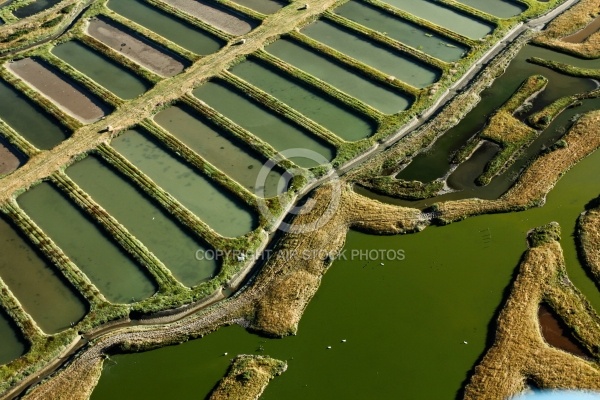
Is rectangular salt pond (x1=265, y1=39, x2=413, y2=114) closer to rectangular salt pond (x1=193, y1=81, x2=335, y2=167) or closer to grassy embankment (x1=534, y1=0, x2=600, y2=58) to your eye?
rectangular salt pond (x1=193, y1=81, x2=335, y2=167)

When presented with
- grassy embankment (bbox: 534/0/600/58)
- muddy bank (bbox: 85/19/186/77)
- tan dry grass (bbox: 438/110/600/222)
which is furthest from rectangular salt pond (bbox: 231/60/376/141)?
grassy embankment (bbox: 534/0/600/58)

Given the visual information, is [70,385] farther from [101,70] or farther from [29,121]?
[101,70]

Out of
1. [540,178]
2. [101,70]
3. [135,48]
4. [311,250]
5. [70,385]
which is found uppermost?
[135,48]

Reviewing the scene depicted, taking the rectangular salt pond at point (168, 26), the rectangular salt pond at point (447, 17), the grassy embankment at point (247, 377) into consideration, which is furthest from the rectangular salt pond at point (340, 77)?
the grassy embankment at point (247, 377)

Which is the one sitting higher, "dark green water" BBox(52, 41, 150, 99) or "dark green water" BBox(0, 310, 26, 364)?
"dark green water" BBox(52, 41, 150, 99)

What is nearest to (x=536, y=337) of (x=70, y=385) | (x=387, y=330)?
(x=387, y=330)

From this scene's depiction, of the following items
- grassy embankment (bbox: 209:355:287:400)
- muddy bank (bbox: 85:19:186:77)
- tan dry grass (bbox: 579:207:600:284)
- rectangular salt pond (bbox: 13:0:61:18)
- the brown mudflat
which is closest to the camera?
grassy embankment (bbox: 209:355:287:400)

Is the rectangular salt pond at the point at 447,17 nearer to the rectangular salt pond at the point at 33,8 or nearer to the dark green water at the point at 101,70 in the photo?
the dark green water at the point at 101,70
